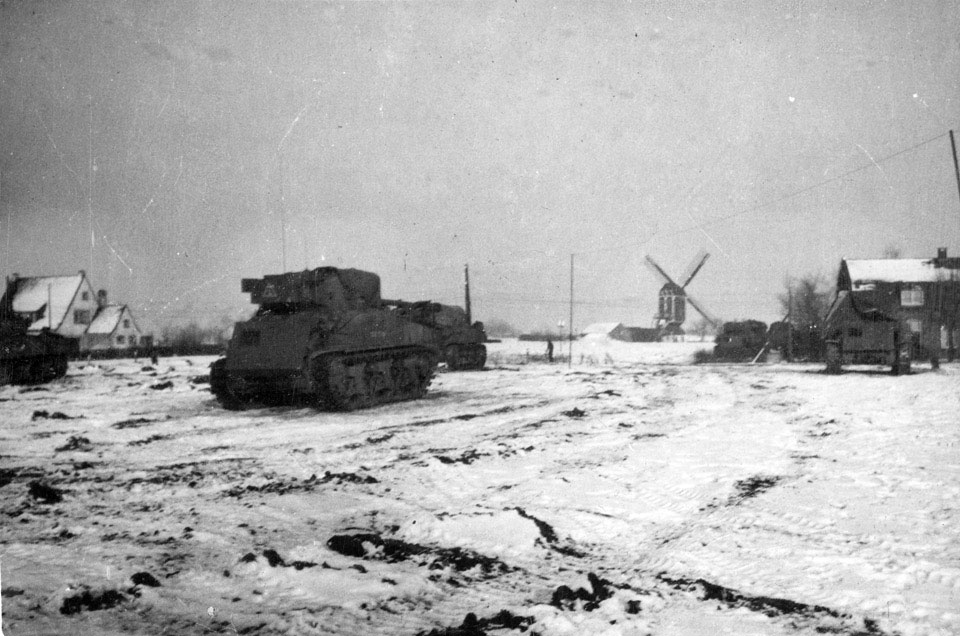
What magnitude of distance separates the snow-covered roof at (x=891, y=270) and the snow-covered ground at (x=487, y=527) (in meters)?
34.6

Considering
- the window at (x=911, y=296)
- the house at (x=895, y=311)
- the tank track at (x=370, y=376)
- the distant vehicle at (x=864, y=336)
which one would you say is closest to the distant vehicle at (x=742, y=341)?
the house at (x=895, y=311)

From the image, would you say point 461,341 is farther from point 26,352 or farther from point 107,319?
point 107,319

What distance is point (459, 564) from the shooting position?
4043mm

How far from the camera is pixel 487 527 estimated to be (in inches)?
187

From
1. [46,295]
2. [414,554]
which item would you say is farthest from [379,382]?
[46,295]

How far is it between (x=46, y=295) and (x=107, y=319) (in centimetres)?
1937

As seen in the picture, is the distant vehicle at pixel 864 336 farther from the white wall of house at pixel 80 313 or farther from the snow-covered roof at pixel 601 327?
the snow-covered roof at pixel 601 327

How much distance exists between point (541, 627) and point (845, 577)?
1.87m

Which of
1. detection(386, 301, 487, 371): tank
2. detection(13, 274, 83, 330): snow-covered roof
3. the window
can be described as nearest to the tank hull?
detection(13, 274, 83, 330): snow-covered roof

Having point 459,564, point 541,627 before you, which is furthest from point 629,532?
point 541,627

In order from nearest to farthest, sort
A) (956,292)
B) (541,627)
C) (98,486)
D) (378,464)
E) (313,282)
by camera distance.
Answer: (541,627), (98,486), (378,464), (313,282), (956,292)

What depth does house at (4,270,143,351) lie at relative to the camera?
2542 cm

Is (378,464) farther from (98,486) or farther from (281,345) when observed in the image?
(281,345)

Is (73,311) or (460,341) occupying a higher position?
(73,311)
